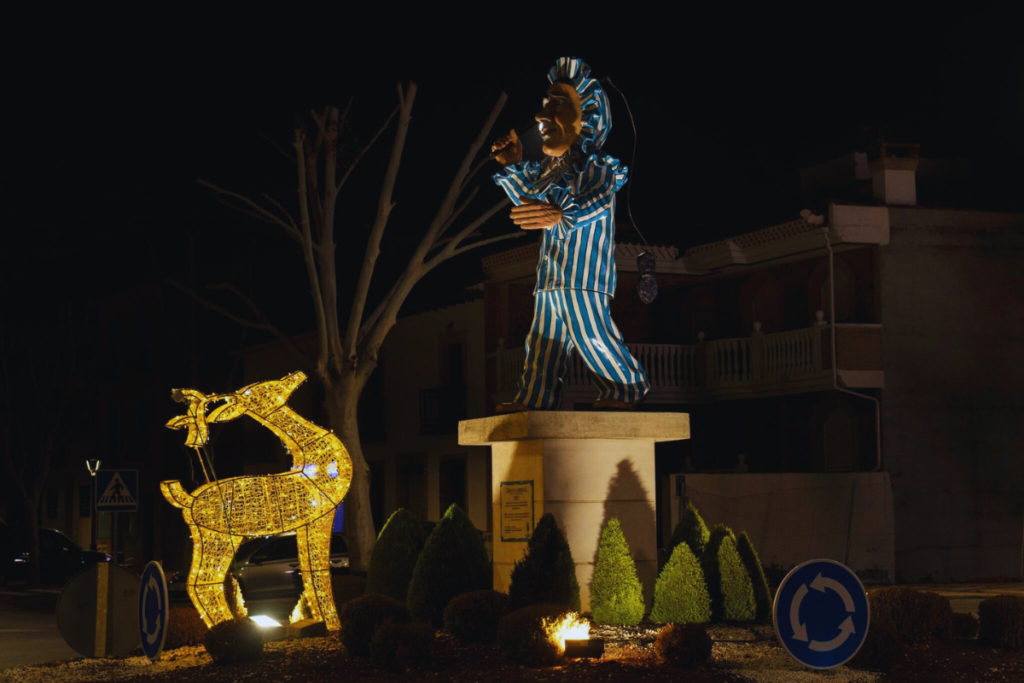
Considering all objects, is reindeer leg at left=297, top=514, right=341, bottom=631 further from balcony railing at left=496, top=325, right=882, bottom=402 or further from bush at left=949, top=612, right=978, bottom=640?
balcony railing at left=496, top=325, right=882, bottom=402

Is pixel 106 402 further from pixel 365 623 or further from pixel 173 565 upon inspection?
pixel 365 623

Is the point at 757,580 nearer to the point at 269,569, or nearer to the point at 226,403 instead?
the point at 226,403

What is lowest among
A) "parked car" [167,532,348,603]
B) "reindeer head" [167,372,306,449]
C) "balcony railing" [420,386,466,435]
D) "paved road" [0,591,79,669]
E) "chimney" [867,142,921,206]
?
"paved road" [0,591,79,669]

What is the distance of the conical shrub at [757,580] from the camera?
1265 centimetres

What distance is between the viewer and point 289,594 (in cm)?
2028

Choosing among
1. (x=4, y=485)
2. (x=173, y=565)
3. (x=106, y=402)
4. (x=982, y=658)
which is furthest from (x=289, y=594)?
(x=4, y=485)

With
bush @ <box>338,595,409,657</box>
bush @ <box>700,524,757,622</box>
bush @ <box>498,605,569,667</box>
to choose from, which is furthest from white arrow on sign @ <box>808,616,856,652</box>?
bush @ <box>338,595,409,657</box>

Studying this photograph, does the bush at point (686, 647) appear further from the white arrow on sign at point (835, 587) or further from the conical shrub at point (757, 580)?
the conical shrub at point (757, 580)

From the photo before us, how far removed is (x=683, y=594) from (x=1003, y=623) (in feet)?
8.52

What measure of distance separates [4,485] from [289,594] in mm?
38404

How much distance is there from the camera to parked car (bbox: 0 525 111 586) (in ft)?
107

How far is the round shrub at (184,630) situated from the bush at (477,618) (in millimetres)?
2546

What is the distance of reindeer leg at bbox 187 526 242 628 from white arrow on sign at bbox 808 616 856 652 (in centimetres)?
505

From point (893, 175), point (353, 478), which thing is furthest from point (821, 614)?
point (893, 175)
